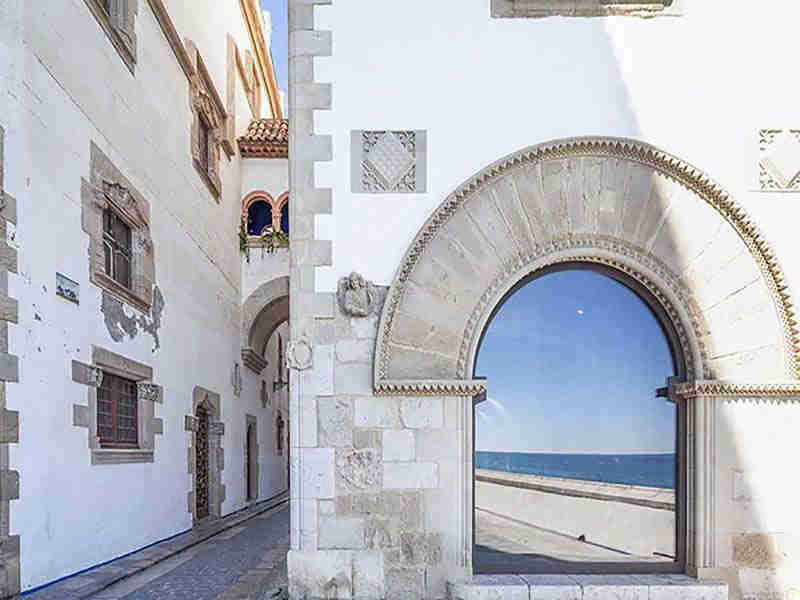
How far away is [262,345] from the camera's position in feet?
52.3

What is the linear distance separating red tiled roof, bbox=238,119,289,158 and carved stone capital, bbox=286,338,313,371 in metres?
10.7

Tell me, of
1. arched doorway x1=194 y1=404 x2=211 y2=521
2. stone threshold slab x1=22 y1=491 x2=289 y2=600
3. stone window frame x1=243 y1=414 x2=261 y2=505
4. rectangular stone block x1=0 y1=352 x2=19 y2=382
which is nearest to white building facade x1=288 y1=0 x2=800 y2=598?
rectangular stone block x1=0 y1=352 x2=19 y2=382

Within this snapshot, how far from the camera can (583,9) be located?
495cm

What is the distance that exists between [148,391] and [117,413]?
0.70 meters

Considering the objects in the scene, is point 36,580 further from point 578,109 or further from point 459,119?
point 578,109

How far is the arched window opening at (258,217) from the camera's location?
15094 mm

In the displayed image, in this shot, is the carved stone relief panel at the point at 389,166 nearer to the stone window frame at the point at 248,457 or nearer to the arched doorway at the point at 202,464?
the arched doorway at the point at 202,464

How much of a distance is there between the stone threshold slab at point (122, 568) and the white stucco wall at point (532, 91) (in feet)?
13.3

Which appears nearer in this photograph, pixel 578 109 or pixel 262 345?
pixel 578 109

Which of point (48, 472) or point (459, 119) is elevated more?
point (459, 119)

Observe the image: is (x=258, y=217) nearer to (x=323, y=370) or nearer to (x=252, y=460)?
(x=252, y=460)

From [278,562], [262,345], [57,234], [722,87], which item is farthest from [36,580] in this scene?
[262,345]

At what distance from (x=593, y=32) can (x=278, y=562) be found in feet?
21.2

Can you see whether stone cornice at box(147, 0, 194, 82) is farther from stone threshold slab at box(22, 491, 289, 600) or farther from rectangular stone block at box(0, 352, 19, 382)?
stone threshold slab at box(22, 491, 289, 600)
